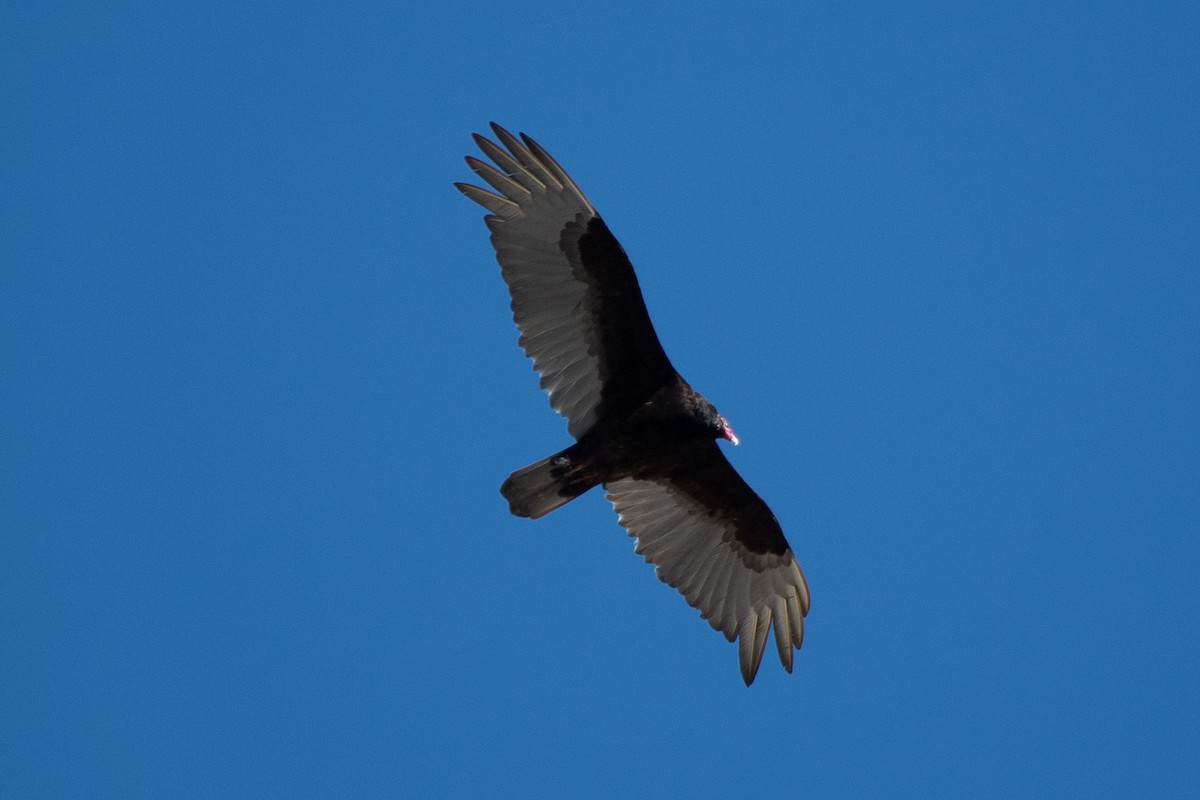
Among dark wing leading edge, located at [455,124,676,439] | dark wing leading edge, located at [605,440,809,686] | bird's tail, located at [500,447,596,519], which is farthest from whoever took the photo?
dark wing leading edge, located at [605,440,809,686]

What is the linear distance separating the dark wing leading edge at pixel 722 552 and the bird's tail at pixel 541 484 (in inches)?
31.3

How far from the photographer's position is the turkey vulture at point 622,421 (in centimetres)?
812

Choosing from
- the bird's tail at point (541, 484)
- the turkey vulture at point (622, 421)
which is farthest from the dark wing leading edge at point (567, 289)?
the bird's tail at point (541, 484)

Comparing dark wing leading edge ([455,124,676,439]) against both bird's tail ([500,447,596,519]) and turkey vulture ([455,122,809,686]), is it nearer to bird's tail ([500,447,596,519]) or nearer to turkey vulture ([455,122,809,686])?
turkey vulture ([455,122,809,686])

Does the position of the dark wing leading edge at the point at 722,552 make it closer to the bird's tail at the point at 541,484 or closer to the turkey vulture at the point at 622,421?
the turkey vulture at the point at 622,421

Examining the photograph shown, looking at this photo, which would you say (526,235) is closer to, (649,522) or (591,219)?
(591,219)

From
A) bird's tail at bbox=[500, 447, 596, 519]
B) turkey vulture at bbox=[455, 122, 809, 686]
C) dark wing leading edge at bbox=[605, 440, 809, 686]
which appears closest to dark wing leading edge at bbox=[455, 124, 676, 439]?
turkey vulture at bbox=[455, 122, 809, 686]

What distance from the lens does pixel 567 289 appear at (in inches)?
326

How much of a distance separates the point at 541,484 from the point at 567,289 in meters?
1.17

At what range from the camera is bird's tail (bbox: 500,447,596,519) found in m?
8.32

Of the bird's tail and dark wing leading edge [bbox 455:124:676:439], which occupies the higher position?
dark wing leading edge [bbox 455:124:676:439]

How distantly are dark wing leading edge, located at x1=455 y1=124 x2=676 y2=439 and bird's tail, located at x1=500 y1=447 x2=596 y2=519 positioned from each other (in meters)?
0.23

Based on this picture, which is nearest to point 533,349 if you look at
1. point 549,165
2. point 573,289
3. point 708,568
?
point 573,289

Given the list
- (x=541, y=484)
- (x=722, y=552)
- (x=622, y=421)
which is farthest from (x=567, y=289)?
(x=722, y=552)
